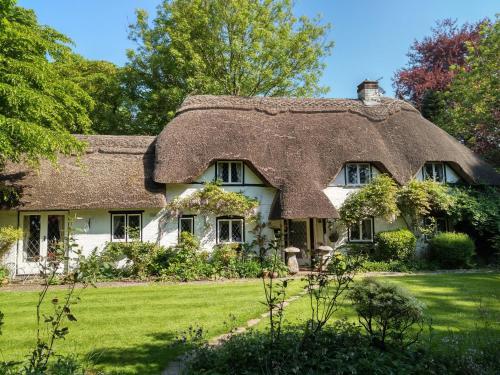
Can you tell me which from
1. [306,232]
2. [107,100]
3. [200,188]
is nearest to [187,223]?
[200,188]

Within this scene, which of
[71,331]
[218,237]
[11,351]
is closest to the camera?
[11,351]

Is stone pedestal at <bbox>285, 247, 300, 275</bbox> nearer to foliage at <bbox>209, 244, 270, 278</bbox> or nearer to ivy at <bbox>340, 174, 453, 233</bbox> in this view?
foliage at <bbox>209, 244, 270, 278</bbox>

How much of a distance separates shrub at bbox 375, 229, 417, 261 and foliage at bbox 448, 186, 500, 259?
7.17ft

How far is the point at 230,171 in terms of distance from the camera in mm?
17031

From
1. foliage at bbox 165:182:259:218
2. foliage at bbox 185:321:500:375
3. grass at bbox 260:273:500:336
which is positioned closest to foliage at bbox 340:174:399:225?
grass at bbox 260:273:500:336

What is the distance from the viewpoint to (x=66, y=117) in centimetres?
1378

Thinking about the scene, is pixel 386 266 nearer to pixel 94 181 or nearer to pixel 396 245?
pixel 396 245

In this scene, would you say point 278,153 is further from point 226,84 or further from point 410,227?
point 226,84

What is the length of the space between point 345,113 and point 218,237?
951 centimetres

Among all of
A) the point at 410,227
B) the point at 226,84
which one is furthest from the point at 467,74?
the point at 226,84

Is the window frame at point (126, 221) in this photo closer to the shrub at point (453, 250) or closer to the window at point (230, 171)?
the window at point (230, 171)

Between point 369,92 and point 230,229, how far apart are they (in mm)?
11636

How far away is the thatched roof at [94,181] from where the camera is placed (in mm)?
14594

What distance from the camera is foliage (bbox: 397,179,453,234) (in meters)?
16.1
